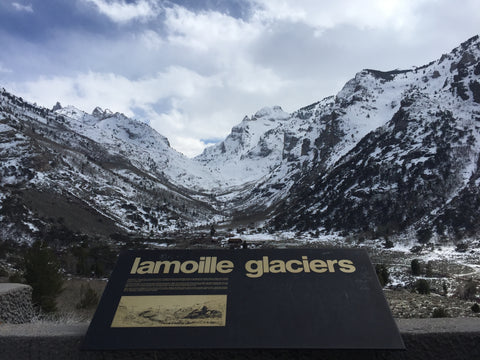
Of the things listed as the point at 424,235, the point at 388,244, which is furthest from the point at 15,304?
the point at 424,235

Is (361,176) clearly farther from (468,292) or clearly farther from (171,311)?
(171,311)

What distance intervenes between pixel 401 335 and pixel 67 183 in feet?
424

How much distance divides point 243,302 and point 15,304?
523 cm

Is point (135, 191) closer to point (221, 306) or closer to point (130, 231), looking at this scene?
point (130, 231)

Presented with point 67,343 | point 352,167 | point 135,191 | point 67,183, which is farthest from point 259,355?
point 135,191

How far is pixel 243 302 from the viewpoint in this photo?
5.30m

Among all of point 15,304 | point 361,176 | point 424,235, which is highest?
point 361,176

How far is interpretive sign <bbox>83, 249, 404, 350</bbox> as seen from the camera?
15.9 feet

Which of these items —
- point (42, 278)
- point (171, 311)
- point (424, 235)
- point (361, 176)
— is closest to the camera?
point (171, 311)

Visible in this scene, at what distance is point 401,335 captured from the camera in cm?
521

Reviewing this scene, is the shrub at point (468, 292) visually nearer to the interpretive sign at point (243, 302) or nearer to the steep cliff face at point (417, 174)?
the interpretive sign at point (243, 302)

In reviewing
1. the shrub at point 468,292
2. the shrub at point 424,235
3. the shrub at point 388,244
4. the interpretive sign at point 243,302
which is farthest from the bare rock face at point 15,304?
the shrub at point 424,235

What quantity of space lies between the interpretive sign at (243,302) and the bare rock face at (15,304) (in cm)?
298

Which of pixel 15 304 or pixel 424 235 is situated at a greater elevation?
pixel 424 235
